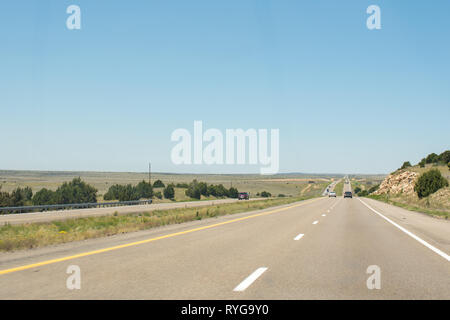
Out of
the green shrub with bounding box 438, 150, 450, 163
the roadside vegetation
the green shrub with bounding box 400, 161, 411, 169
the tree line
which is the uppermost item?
the green shrub with bounding box 438, 150, 450, 163

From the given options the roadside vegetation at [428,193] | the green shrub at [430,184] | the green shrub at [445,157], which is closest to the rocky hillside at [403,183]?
the roadside vegetation at [428,193]

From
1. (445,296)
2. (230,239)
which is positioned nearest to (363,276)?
(445,296)

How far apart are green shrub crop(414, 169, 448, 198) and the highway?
41390 mm

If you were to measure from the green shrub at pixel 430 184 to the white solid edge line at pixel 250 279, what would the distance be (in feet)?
157

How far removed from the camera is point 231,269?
7922mm

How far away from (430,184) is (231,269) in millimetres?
49102

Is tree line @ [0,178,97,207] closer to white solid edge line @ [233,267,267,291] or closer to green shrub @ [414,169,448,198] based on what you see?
green shrub @ [414,169,448,198]

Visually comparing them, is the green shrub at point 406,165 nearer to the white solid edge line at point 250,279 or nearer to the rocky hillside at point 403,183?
the rocky hillside at point 403,183

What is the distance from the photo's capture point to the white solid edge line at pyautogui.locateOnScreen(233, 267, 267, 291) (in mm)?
6406

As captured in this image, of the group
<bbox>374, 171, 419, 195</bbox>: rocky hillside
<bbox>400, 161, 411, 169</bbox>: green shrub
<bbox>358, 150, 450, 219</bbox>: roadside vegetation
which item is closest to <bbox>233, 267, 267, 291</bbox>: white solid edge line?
<bbox>358, 150, 450, 219</bbox>: roadside vegetation

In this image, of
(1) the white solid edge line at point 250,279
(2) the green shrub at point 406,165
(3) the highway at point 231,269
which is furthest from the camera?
(2) the green shrub at point 406,165

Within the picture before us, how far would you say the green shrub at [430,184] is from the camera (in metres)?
50.3
